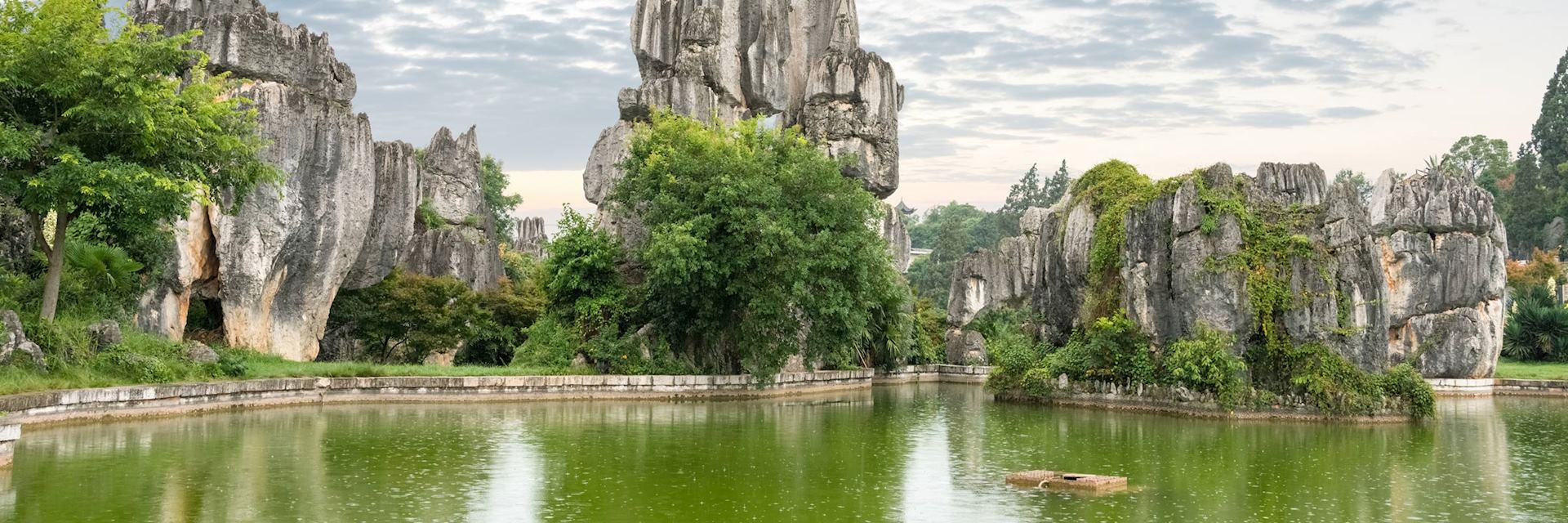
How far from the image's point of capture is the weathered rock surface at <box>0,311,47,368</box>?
64.3 feet

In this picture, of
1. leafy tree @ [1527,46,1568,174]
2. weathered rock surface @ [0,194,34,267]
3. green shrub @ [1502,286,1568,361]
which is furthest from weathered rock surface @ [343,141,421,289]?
leafy tree @ [1527,46,1568,174]

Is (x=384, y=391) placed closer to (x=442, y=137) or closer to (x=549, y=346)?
(x=549, y=346)

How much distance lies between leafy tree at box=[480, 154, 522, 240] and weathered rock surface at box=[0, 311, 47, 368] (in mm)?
50065

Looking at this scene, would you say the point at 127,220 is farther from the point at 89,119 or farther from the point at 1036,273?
the point at 1036,273

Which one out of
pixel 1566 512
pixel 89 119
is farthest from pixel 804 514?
pixel 89 119

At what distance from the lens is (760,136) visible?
114 feet

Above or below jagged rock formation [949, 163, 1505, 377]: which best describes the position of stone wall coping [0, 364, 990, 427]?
below

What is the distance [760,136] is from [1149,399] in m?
11.8

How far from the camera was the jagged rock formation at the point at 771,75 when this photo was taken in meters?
45.9

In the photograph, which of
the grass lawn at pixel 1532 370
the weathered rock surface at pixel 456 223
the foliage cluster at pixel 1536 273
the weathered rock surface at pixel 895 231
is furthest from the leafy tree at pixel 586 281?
the foliage cluster at pixel 1536 273

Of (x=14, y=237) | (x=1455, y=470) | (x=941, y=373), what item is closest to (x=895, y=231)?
(x=941, y=373)

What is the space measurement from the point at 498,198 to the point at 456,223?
80.3ft

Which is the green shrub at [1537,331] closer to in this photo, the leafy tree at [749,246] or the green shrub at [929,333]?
the green shrub at [929,333]

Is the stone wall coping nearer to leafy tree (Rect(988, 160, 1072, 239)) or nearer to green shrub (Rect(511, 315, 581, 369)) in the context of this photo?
green shrub (Rect(511, 315, 581, 369))
